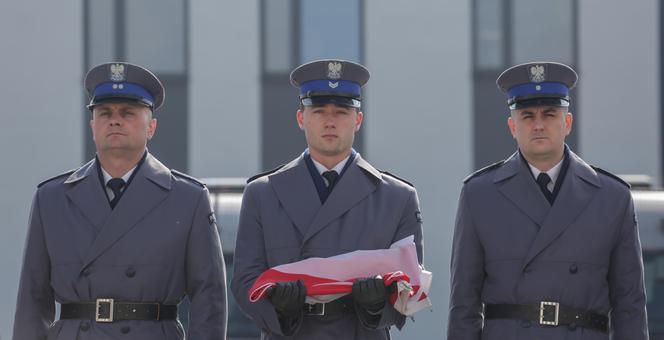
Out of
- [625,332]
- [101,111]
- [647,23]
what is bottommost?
[625,332]

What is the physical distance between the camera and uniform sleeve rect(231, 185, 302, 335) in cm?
506

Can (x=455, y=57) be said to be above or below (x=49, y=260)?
above

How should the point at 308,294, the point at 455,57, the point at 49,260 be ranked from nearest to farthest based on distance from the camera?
the point at 308,294 < the point at 49,260 < the point at 455,57

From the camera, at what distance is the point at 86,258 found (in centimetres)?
521

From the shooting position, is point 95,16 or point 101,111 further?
point 95,16

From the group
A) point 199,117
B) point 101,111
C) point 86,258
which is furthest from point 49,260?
point 199,117

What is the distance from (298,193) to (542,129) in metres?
1.01

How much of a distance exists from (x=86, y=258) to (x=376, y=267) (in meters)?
1.15

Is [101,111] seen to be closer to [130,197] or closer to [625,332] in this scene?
[130,197]

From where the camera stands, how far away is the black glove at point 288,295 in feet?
16.0

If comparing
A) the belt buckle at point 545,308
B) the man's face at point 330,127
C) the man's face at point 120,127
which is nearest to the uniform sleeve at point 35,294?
the man's face at point 120,127

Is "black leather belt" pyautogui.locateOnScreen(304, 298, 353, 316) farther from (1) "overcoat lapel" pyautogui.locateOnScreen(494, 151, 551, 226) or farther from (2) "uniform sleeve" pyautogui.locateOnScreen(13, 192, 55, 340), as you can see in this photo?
(2) "uniform sleeve" pyautogui.locateOnScreen(13, 192, 55, 340)

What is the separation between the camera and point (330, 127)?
17.2 feet

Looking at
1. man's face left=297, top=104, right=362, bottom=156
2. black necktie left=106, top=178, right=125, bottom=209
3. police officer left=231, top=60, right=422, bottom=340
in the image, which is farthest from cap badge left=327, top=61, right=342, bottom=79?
black necktie left=106, top=178, right=125, bottom=209
